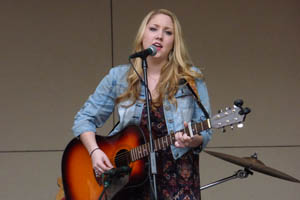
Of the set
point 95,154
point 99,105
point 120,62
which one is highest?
point 120,62

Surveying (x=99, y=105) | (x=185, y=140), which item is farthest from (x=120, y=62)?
(x=185, y=140)

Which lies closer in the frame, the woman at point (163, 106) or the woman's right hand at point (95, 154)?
the woman at point (163, 106)

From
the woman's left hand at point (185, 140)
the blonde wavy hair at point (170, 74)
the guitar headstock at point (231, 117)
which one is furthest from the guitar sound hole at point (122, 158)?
the guitar headstock at point (231, 117)

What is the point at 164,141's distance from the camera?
2520mm

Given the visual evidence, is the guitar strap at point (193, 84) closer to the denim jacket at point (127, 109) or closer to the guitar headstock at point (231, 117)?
the denim jacket at point (127, 109)

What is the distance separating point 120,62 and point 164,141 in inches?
97.1

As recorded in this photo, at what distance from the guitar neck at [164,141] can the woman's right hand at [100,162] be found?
14 cm

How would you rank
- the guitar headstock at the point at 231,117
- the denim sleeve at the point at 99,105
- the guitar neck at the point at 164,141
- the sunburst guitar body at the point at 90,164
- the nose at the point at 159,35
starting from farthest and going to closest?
1. the denim sleeve at the point at 99,105
2. the nose at the point at 159,35
3. the sunburst guitar body at the point at 90,164
4. the guitar neck at the point at 164,141
5. the guitar headstock at the point at 231,117

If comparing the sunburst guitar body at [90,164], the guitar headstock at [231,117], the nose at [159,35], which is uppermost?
the nose at [159,35]

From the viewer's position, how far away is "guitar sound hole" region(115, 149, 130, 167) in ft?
8.92

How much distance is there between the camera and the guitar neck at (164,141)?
237cm

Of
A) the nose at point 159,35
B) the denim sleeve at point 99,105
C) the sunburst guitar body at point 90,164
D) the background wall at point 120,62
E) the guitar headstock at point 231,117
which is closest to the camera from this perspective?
the guitar headstock at point 231,117

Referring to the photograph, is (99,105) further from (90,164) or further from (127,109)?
(90,164)

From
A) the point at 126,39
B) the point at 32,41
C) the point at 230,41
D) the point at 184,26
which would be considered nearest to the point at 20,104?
the point at 32,41
